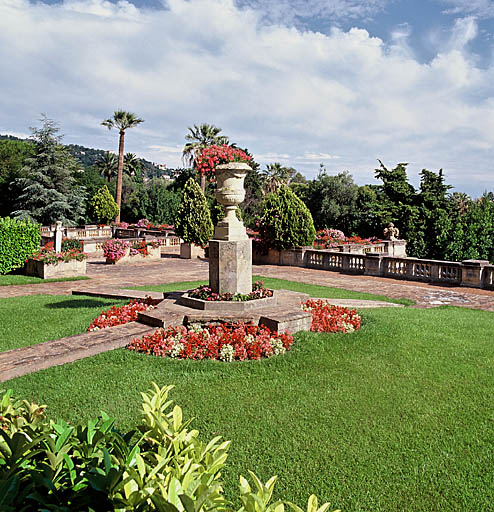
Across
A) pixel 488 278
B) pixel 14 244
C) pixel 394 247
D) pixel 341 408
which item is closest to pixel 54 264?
pixel 14 244

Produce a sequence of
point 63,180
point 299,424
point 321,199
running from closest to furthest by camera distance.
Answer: point 299,424
point 63,180
point 321,199

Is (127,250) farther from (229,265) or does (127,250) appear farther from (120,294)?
(229,265)

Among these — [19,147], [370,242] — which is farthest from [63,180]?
[370,242]

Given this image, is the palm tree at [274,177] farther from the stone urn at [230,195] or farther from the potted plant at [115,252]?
the stone urn at [230,195]

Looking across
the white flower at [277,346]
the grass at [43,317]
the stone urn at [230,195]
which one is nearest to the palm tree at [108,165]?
the grass at [43,317]

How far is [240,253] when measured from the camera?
790 centimetres

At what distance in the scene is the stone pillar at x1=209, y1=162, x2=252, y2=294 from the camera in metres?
7.91

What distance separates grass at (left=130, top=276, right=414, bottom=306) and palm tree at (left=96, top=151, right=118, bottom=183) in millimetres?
47583

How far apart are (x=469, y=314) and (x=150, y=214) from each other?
35124mm

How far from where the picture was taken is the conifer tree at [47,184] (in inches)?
1400

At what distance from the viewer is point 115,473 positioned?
76.6 inches

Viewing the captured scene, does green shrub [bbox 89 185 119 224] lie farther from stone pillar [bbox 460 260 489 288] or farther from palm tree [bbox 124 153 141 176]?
stone pillar [bbox 460 260 489 288]

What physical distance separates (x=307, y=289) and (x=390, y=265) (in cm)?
521

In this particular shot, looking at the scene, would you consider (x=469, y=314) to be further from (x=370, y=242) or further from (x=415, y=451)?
(x=370, y=242)
